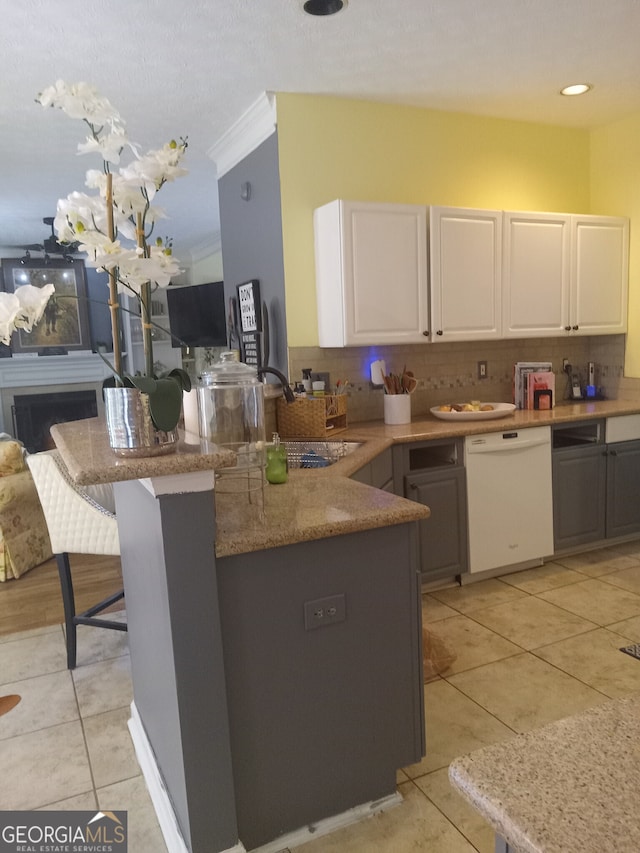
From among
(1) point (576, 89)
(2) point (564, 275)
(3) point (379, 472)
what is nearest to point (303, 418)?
(3) point (379, 472)

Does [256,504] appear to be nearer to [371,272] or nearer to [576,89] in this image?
[371,272]

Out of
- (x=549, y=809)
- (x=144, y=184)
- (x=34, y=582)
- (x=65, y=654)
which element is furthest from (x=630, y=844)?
(x=34, y=582)

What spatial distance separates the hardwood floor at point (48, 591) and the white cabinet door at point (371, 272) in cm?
197

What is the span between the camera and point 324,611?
1.75 m

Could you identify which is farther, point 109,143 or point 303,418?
point 303,418

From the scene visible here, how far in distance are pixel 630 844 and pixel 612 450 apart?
3630mm

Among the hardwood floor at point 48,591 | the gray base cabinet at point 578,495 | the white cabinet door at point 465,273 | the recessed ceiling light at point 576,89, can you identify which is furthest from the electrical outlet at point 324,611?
the recessed ceiling light at point 576,89

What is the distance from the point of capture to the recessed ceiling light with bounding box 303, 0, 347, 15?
253 cm

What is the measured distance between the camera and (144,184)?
4.75 ft

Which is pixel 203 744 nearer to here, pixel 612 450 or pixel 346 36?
pixel 346 36

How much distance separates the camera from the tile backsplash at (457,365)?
3.86 m

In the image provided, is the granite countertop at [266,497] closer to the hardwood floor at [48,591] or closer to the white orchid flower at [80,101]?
the white orchid flower at [80,101]

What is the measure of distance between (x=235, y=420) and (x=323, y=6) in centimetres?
172

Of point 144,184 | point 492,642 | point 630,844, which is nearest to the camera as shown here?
point 630,844
